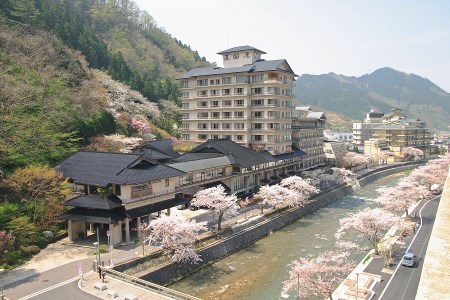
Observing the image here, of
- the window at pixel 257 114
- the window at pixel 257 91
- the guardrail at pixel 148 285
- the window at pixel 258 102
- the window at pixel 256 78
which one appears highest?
the window at pixel 256 78

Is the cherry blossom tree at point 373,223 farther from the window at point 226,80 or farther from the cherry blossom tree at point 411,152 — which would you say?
the cherry blossom tree at point 411,152

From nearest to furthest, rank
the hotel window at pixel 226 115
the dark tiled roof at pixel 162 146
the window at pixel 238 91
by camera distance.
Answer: the dark tiled roof at pixel 162 146 → the window at pixel 238 91 → the hotel window at pixel 226 115

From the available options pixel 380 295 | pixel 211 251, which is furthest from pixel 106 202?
pixel 380 295

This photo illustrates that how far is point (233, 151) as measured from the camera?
154 ft

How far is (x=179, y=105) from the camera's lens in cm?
8538

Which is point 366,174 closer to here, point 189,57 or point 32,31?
point 32,31

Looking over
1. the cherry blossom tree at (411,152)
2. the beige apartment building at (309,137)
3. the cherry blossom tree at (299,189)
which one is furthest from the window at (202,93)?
the cherry blossom tree at (411,152)

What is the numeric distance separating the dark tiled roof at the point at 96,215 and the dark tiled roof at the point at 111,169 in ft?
7.23

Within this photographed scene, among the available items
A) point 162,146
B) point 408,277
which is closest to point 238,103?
point 162,146

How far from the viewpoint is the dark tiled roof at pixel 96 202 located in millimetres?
27312

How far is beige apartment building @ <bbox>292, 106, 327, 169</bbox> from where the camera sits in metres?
61.9

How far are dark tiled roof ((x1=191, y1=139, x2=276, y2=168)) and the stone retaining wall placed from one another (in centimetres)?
832

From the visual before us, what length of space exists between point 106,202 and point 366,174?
5776 cm

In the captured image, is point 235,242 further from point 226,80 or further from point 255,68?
point 226,80
